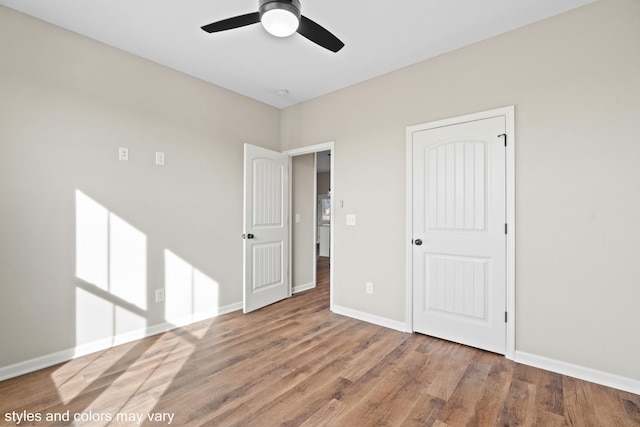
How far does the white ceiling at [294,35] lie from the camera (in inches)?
87.4

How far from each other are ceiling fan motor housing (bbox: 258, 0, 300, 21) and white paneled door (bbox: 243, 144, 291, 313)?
1948 millimetres

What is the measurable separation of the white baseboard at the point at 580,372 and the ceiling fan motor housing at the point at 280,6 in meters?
3.05

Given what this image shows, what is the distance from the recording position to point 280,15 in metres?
1.76

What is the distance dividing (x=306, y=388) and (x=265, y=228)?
83.9 inches

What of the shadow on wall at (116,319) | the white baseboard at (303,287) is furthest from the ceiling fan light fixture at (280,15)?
the white baseboard at (303,287)

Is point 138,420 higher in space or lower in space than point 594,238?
lower

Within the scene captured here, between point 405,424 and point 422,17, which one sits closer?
point 405,424

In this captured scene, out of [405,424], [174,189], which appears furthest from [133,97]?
[405,424]

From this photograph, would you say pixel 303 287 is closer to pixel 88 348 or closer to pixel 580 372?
pixel 88 348

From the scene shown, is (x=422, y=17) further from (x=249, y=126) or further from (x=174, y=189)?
(x=174, y=189)

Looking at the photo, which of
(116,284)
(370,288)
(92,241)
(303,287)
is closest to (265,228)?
(303,287)

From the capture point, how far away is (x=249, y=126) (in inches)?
156

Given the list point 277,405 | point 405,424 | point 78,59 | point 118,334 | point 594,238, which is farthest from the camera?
point 118,334

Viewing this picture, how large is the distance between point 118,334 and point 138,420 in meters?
1.31
